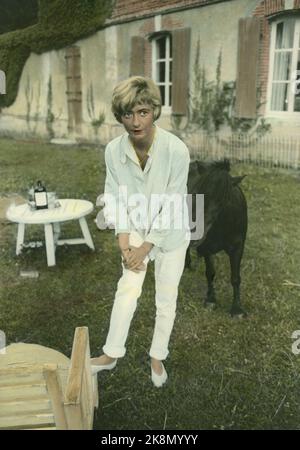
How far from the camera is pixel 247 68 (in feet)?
15.3

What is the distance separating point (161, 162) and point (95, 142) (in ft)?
8.39

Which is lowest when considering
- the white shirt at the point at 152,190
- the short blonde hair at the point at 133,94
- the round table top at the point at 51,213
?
the round table top at the point at 51,213

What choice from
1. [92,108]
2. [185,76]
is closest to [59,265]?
[92,108]

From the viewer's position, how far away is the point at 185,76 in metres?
5.40

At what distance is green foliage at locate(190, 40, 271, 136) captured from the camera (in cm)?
494

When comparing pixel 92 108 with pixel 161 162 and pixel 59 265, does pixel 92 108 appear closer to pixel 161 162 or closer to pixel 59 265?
pixel 59 265

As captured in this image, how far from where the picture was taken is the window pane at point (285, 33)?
14.2ft

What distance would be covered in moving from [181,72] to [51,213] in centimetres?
265

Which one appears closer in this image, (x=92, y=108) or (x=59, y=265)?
(x=59, y=265)

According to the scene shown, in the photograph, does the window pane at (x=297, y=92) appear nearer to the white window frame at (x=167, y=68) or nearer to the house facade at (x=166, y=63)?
the house facade at (x=166, y=63)

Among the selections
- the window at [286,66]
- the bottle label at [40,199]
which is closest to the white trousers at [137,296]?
the bottle label at [40,199]

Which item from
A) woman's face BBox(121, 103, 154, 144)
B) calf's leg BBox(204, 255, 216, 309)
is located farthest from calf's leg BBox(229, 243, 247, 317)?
woman's face BBox(121, 103, 154, 144)

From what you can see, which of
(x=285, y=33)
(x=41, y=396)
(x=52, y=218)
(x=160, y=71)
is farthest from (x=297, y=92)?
(x=41, y=396)

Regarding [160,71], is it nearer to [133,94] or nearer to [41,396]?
[133,94]
